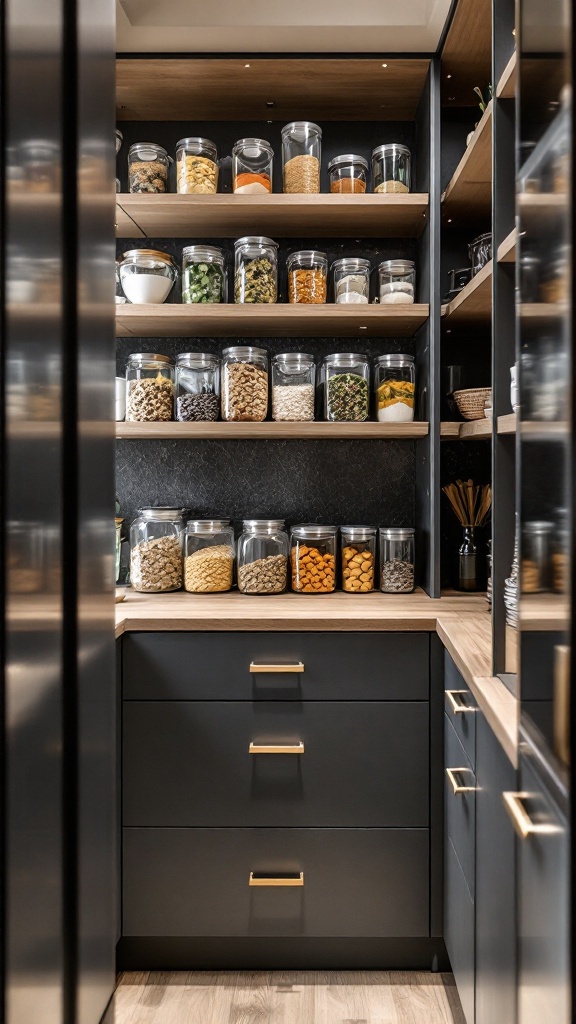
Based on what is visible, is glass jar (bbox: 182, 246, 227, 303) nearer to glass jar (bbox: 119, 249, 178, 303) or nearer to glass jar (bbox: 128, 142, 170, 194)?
glass jar (bbox: 119, 249, 178, 303)

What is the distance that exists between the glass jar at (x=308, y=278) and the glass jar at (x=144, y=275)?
15.8 inches

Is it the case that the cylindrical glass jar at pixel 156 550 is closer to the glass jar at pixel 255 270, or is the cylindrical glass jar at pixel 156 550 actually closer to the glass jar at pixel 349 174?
the glass jar at pixel 255 270

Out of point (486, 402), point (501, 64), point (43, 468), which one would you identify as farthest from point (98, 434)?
point (486, 402)

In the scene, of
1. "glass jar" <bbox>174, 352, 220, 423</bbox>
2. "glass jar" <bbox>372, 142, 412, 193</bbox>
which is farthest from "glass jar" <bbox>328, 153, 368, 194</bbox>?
"glass jar" <bbox>174, 352, 220, 423</bbox>

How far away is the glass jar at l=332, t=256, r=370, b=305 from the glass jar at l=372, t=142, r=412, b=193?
237mm

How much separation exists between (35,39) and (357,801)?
1823 millimetres

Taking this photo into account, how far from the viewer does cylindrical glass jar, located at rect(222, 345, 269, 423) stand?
2301 millimetres

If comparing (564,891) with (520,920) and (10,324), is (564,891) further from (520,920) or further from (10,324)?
(10,324)

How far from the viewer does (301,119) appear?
8.38 feet

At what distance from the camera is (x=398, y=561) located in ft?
7.78

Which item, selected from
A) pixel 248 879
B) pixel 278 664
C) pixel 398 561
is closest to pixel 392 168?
pixel 398 561

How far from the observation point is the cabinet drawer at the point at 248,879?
1.97m

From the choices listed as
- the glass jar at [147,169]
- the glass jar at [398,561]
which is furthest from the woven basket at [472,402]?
the glass jar at [147,169]

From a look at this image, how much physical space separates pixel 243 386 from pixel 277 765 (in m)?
1.09
